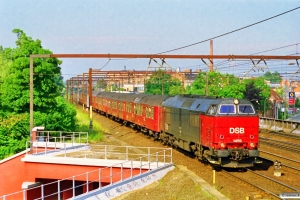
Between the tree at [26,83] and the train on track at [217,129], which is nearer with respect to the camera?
the train on track at [217,129]

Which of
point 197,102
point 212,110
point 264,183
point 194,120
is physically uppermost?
point 197,102

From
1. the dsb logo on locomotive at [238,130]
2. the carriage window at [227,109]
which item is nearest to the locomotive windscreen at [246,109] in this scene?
the carriage window at [227,109]

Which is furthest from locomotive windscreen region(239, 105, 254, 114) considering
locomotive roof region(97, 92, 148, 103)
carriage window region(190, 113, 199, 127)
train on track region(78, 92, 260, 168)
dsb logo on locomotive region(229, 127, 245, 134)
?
locomotive roof region(97, 92, 148, 103)

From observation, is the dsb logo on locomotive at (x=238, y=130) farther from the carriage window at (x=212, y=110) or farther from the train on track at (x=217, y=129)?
the carriage window at (x=212, y=110)

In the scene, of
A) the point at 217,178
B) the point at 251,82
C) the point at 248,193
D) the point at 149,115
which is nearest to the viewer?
the point at 248,193

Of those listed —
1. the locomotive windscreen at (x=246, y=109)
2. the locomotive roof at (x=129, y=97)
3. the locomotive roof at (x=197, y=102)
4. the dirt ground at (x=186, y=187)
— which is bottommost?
the dirt ground at (x=186, y=187)

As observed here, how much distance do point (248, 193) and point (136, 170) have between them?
8.02 metres

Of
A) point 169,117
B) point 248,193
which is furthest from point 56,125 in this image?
point 248,193

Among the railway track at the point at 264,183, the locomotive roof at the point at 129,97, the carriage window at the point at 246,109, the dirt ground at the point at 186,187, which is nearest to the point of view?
the railway track at the point at 264,183

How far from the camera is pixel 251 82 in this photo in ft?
245

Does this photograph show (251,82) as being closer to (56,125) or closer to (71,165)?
(56,125)

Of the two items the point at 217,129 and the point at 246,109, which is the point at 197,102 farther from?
the point at 217,129

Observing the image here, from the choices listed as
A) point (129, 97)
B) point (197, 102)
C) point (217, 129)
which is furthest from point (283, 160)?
point (129, 97)

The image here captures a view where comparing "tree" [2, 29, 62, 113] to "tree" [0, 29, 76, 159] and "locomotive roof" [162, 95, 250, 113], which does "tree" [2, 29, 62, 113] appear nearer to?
"tree" [0, 29, 76, 159]
